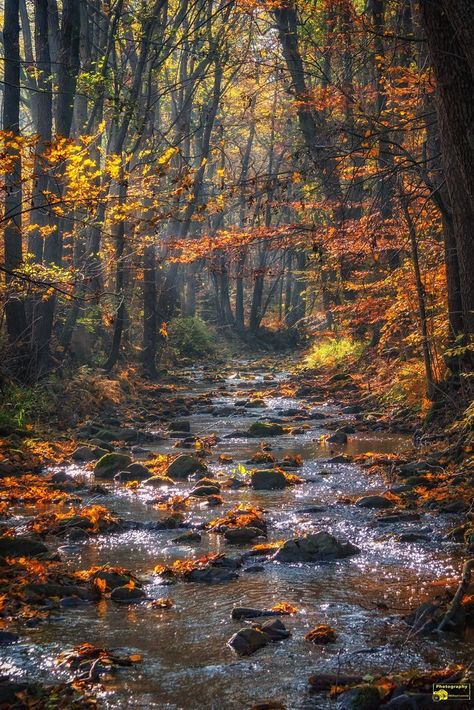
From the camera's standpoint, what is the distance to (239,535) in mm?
7574

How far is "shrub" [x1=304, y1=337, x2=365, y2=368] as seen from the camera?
23797 millimetres

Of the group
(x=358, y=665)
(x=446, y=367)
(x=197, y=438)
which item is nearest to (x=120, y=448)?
(x=197, y=438)

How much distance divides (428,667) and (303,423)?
36.4ft

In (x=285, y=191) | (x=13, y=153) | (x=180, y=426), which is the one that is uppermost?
(x=13, y=153)

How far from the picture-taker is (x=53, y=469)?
11195 mm

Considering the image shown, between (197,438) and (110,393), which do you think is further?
(110,393)

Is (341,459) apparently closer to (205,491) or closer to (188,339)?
(205,491)

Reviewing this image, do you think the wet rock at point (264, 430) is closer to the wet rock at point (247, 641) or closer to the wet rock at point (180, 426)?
the wet rock at point (180, 426)

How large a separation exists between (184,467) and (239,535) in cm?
337

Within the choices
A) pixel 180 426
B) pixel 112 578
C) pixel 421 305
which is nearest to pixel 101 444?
pixel 180 426

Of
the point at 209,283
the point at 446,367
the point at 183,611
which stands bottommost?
the point at 183,611

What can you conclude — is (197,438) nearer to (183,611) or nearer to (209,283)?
(183,611)

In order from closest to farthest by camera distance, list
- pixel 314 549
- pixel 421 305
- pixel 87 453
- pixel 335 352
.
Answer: pixel 314 549 < pixel 87 453 < pixel 421 305 < pixel 335 352

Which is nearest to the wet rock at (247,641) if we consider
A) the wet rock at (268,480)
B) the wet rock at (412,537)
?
the wet rock at (412,537)
